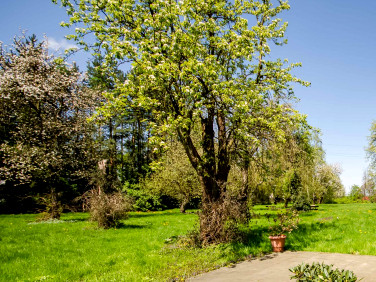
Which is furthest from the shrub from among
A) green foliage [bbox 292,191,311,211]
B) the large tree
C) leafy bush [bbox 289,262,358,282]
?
green foliage [bbox 292,191,311,211]

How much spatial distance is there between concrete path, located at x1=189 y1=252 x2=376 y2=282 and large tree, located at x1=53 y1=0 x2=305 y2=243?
2.02 meters

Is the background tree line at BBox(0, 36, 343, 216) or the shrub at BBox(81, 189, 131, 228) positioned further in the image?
the background tree line at BBox(0, 36, 343, 216)

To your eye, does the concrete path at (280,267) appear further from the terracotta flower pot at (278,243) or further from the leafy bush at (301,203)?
the leafy bush at (301,203)

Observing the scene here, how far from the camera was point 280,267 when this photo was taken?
280 inches

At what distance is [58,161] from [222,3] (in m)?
15.9

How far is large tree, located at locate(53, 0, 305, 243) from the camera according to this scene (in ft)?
26.6

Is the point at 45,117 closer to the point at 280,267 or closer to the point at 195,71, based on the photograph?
the point at 195,71

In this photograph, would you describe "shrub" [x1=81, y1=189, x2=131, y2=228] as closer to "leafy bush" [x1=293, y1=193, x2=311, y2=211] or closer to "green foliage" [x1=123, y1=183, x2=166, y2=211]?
"leafy bush" [x1=293, y1=193, x2=311, y2=211]

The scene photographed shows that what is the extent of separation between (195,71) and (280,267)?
5.46 metres

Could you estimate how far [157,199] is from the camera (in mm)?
35000

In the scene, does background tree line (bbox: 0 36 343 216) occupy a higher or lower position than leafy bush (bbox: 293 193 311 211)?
higher

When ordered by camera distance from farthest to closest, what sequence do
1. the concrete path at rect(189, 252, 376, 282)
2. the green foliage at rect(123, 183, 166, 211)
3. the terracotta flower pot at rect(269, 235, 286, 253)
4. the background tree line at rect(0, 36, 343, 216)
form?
the green foliage at rect(123, 183, 166, 211)
the background tree line at rect(0, 36, 343, 216)
the terracotta flower pot at rect(269, 235, 286, 253)
the concrete path at rect(189, 252, 376, 282)

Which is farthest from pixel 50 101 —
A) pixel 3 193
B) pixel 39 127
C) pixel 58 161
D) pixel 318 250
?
pixel 318 250

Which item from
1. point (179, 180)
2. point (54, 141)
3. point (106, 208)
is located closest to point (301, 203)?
point (179, 180)
